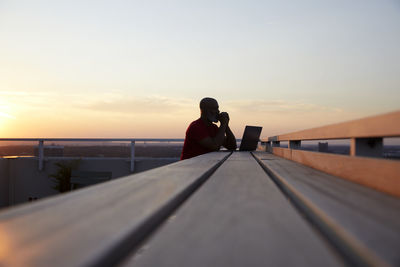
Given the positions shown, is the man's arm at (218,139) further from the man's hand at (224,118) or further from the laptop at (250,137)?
the laptop at (250,137)

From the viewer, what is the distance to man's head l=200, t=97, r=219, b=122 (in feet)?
15.0

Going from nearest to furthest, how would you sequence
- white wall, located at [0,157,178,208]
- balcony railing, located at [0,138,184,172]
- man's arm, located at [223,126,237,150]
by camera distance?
man's arm, located at [223,126,237,150] → balcony railing, located at [0,138,184,172] → white wall, located at [0,157,178,208]

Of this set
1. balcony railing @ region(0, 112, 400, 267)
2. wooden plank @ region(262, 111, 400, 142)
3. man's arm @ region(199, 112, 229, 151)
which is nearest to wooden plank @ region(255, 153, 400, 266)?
balcony railing @ region(0, 112, 400, 267)

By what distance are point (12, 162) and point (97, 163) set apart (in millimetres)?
2314

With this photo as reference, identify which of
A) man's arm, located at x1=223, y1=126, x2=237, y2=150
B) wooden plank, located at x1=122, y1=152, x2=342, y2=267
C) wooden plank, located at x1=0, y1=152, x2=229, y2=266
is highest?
man's arm, located at x1=223, y1=126, x2=237, y2=150

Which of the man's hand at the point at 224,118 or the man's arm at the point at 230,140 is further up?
the man's hand at the point at 224,118

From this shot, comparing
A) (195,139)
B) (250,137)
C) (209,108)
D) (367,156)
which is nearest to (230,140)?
(250,137)

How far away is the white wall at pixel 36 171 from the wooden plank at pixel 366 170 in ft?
21.4

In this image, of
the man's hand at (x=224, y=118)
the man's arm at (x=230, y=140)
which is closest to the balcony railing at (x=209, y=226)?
the man's hand at (x=224, y=118)

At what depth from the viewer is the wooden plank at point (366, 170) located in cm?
100

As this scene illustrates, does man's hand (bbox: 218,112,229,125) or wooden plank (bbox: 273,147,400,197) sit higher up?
man's hand (bbox: 218,112,229,125)

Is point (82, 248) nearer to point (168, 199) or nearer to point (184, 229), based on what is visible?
point (184, 229)

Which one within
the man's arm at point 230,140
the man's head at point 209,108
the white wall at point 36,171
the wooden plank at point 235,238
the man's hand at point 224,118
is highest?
the man's head at point 209,108

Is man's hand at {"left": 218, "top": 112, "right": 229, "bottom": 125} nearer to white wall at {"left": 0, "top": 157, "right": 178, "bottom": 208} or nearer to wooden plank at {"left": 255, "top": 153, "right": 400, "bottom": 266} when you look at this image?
wooden plank at {"left": 255, "top": 153, "right": 400, "bottom": 266}
